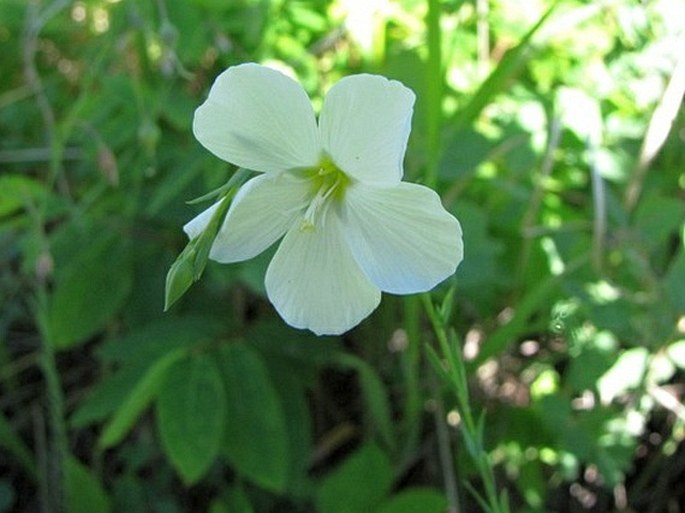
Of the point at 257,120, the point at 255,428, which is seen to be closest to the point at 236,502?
the point at 255,428

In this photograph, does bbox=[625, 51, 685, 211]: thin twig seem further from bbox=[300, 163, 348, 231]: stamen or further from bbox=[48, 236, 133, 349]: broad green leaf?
bbox=[48, 236, 133, 349]: broad green leaf

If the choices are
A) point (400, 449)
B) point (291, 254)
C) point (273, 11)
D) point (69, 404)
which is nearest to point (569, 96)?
point (273, 11)

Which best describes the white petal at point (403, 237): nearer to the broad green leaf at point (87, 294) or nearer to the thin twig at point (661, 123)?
the thin twig at point (661, 123)

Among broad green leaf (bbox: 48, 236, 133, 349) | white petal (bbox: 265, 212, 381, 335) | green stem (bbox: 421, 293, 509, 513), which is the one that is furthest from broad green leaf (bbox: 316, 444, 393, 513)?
white petal (bbox: 265, 212, 381, 335)

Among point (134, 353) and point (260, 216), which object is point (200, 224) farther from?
point (134, 353)

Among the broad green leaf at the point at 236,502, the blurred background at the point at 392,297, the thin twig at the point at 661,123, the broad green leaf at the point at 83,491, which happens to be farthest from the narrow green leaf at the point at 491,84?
the broad green leaf at the point at 83,491

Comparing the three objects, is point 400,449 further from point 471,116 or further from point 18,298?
point 18,298
